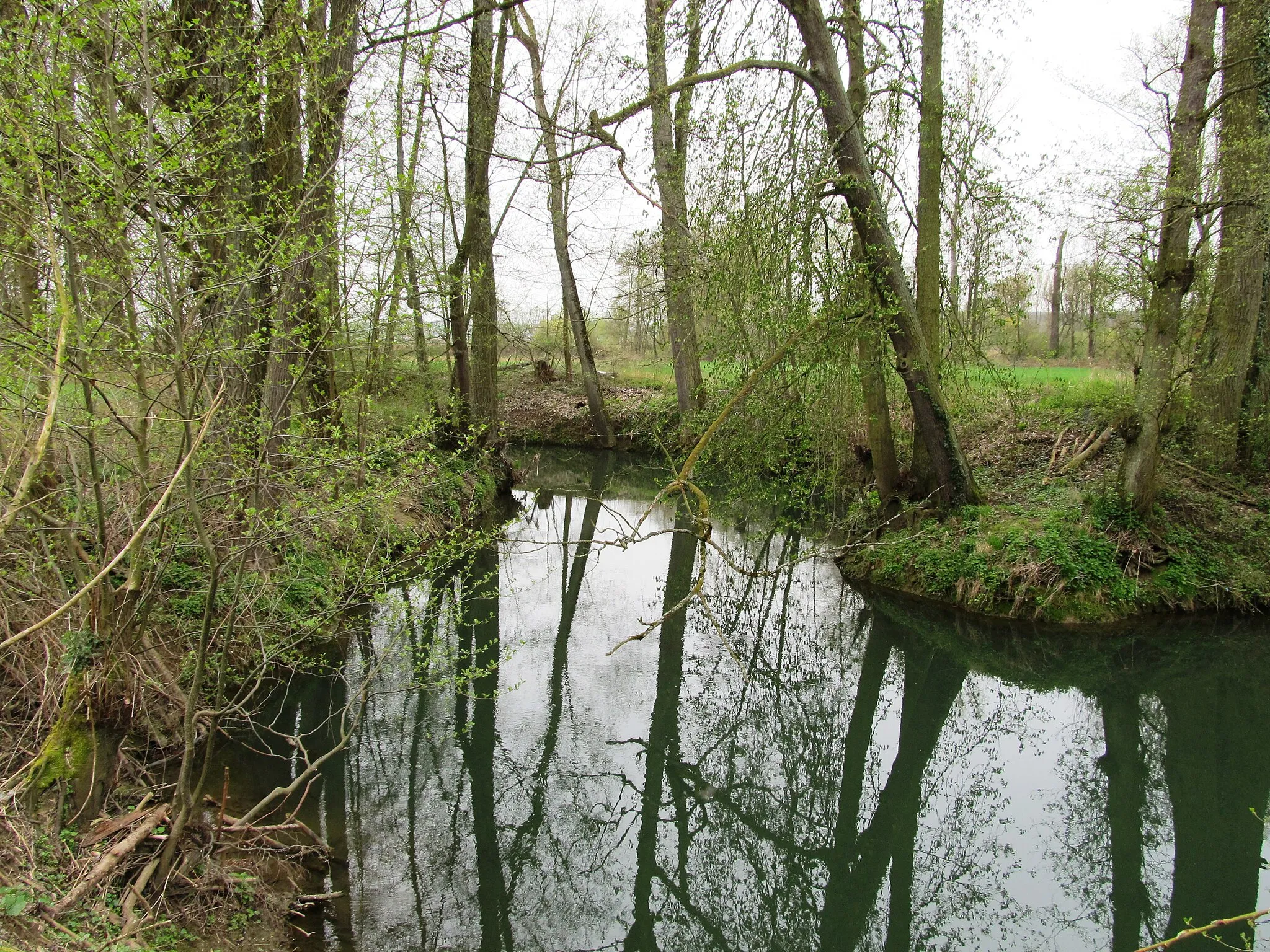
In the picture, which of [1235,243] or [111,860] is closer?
[111,860]

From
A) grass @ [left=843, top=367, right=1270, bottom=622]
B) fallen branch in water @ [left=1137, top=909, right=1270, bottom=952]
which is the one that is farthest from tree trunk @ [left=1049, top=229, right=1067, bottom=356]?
fallen branch in water @ [left=1137, top=909, right=1270, bottom=952]

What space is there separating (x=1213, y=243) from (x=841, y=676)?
6239 millimetres

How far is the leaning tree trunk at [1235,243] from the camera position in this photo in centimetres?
769

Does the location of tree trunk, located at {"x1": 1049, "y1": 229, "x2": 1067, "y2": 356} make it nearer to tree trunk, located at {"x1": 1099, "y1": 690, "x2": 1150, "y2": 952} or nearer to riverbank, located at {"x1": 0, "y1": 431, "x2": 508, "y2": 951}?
tree trunk, located at {"x1": 1099, "y1": 690, "x2": 1150, "y2": 952}

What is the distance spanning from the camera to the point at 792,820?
18.1 feet

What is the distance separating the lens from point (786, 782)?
19.7 feet

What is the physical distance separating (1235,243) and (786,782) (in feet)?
22.3

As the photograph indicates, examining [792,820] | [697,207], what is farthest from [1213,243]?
[792,820]

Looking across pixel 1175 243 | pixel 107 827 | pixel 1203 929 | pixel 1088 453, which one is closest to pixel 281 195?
pixel 107 827

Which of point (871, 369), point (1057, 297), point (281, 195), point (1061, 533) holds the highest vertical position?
point (1057, 297)

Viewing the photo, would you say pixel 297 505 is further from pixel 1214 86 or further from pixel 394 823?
pixel 1214 86

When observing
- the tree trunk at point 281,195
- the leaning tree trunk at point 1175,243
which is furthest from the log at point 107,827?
the leaning tree trunk at point 1175,243

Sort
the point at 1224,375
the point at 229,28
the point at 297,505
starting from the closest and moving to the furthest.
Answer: the point at 229,28 → the point at 297,505 → the point at 1224,375

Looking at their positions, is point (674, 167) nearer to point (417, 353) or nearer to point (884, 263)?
point (884, 263)
